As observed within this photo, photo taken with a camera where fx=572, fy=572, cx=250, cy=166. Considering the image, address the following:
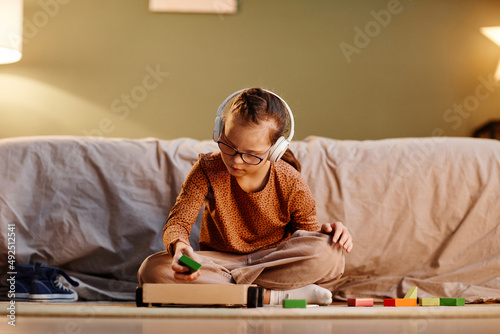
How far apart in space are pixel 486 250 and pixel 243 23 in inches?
64.7

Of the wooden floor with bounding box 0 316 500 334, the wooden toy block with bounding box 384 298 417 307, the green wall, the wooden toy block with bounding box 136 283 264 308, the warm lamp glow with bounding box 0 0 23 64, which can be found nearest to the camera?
the wooden floor with bounding box 0 316 500 334

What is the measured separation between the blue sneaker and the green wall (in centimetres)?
131

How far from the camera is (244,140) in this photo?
1.26 m

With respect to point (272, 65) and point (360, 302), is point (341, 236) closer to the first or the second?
point (360, 302)

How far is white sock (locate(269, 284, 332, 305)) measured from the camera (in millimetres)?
1303

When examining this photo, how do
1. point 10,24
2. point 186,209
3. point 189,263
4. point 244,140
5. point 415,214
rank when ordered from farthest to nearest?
point 10,24 < point 415,214 < point 186,209 < point 244,140 < point 189,263

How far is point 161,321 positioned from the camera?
896 mm

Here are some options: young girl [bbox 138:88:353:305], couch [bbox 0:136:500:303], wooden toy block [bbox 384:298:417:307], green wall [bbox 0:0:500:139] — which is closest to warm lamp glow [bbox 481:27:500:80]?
green wall [bbox 0:0:500:139]

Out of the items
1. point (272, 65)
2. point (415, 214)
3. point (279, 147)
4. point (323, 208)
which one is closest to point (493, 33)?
point (272, 65)

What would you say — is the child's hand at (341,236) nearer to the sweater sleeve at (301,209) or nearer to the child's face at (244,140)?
the sweater sleeve at (301,209)

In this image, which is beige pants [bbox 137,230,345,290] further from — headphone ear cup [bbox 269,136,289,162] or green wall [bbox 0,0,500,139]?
green wall [bbox 0,0,500,139]

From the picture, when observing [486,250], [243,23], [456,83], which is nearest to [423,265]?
[486,250]

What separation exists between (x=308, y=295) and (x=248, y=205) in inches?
10.8

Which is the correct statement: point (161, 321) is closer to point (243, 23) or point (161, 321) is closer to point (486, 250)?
point (486, 250)
